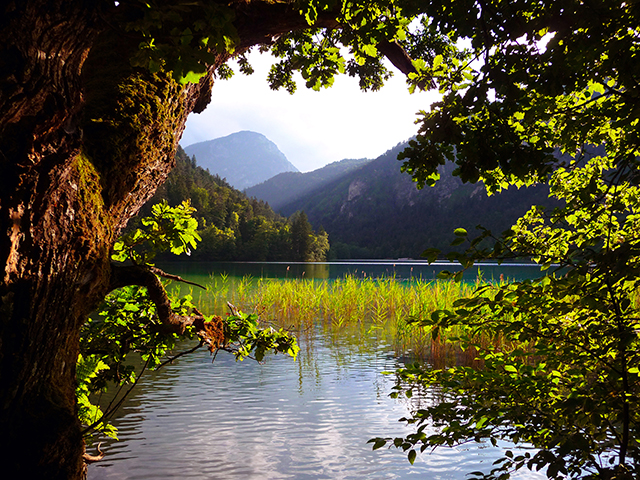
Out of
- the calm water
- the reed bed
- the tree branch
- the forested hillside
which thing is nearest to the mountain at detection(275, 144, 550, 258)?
the forested hillside

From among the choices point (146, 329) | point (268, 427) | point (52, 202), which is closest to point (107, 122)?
point (52, 202)

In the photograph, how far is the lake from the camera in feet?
14.2

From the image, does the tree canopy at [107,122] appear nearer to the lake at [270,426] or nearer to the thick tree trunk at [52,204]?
the thick tree trunk at [52,204]

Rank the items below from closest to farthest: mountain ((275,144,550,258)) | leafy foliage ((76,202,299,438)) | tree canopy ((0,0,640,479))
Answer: tree canopy ((0,0,640,479)) < leafy foliage ((76,202,299,438)) < mountain ((275,144,550,258))

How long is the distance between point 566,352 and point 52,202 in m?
2.59

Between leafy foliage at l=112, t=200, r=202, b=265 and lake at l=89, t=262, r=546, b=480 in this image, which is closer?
leafy foliage at l=112, t=200, r=202, b=265

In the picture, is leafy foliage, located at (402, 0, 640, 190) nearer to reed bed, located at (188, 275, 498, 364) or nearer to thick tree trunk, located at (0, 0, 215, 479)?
thick tree trunk, located at (0, 0, 215, 479)

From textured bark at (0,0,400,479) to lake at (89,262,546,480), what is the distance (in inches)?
121

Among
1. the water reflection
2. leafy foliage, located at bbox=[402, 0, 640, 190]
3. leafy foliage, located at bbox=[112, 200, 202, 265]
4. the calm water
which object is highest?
leafy foliage, located at bbox=[402, 0, 640, 190]

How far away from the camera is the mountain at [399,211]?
4363 inches

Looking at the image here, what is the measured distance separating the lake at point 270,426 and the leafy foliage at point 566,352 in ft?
8.37

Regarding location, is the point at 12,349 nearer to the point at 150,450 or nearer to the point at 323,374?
the point at 150,450

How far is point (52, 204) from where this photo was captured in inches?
66.6

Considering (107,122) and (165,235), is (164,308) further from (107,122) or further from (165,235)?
(107,122)
